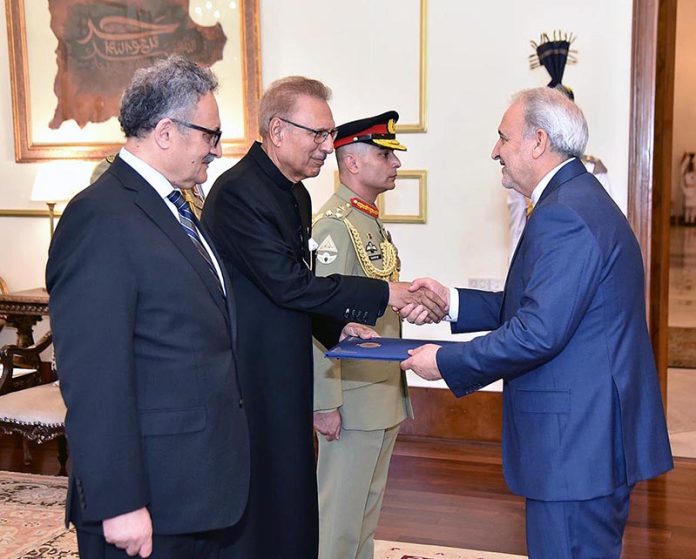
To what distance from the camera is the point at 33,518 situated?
12.5 feet

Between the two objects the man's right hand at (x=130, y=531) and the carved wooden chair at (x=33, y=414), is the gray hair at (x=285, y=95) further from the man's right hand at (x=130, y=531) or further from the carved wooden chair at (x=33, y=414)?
the carved wooden chair at (x=33, y=414)

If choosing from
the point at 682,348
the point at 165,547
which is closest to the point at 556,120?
the point at 165,547

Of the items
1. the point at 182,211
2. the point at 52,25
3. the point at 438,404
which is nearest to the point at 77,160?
the point at 52,25

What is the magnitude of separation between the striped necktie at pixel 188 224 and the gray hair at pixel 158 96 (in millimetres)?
154

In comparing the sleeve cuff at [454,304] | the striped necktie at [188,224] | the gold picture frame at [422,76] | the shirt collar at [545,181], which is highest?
the gold picture frame at [422,76]

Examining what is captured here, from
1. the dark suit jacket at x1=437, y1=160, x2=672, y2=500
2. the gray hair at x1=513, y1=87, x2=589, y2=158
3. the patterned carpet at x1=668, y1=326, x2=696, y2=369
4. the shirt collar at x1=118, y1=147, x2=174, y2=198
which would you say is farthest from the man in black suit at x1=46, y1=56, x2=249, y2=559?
the patterned carpet at x1=668, y1=326, x2=696, y2=369

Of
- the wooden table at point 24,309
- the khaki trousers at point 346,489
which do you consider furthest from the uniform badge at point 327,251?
the wooden table at point 24,309

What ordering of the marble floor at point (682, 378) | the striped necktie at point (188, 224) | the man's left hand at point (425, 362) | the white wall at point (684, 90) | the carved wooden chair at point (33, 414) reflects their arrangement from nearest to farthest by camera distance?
1. the striped necktie at point (188, 224)
2. the man's left hand at point (425, 362)
3. the carved wooden chair at point (33, 414)
4. the marble floor at point (682, 378)
5. the white wall at point (684, 90)

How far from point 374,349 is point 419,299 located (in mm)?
459

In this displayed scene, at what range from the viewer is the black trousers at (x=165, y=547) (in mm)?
1754

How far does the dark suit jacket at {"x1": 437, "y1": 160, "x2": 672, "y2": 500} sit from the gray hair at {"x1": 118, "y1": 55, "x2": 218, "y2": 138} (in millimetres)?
867

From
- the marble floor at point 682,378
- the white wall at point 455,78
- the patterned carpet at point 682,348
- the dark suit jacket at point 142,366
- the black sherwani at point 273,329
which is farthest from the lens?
the patterned carpet at point 682,348

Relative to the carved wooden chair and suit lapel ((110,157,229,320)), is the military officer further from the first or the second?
the carved wooden chair

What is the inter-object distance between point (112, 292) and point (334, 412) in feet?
4.20
